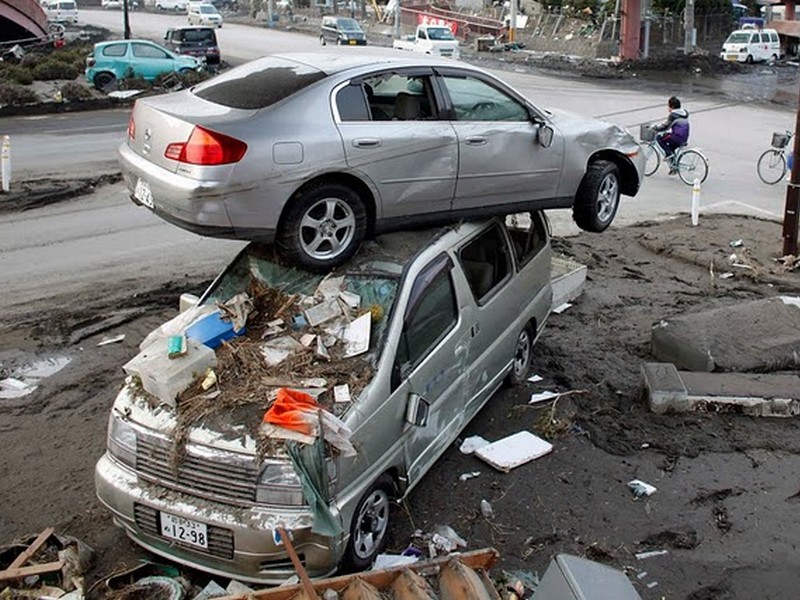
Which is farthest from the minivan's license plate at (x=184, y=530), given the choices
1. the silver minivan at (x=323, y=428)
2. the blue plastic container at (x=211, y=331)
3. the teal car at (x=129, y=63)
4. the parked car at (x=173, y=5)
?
the parked car at (x=173, y=5)

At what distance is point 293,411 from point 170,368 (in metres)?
0.87

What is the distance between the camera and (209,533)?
4.66 meters

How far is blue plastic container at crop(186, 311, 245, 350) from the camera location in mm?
5508

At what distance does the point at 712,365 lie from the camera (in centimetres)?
787

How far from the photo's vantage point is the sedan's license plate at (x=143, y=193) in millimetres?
6191

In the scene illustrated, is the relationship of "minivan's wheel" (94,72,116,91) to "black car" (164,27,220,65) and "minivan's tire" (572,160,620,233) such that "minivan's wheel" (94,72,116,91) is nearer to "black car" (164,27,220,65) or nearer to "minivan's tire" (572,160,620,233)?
"black car" (164,27,220,65)

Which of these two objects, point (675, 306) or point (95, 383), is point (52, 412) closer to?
point (95, 383)

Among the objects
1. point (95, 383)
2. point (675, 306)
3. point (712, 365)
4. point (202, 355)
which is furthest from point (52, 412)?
point (675, 306)

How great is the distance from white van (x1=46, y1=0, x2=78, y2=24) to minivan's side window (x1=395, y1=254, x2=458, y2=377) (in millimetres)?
58082

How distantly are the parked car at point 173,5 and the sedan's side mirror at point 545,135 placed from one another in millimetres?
69623

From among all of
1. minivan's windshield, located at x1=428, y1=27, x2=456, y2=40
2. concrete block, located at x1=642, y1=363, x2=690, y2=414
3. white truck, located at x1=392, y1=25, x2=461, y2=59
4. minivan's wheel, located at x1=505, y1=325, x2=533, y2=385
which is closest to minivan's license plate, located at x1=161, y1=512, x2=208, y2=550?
minivan's wheel, located at x1=505, y1=325, x2=533, y2=385

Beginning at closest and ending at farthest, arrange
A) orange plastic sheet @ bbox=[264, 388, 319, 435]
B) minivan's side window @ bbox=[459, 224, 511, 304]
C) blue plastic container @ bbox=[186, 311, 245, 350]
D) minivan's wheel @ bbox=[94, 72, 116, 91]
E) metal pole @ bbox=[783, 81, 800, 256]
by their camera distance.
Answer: orange plastic sheet @ bbox=[264, 388, 319, 435], blue plastic container @ bbox=[186, 311, 245, 350], minivan's side window @ bbox=[459, 224, 511, 304], metal pole @ bbox=[783, 81, 800, 256], minivan's wheel @ bbox=[94, 72, 116, 91]

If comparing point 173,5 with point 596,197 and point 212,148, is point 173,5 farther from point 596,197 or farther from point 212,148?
point 212,148

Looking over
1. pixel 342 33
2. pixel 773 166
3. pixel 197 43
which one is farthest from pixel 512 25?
pixel 773 166
